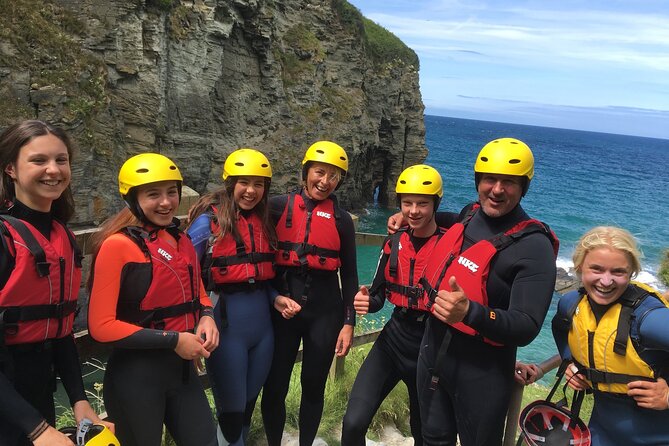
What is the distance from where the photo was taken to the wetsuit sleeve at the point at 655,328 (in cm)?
252

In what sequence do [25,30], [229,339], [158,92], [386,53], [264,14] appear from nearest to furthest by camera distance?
[229,339] < [25,30] < [158,92] < [264,14] < [386,53]

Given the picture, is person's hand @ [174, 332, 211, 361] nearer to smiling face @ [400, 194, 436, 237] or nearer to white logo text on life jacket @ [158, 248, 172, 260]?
white logo text on life jacket @ [158, 248, 172, 260]

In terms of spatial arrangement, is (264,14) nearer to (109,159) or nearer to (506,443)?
(109,159)

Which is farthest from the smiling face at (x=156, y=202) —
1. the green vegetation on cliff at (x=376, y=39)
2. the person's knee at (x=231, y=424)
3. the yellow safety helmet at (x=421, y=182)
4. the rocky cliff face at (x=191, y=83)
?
the green vegetation on cliff at (x=376, y=39)

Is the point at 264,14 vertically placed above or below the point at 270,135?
above

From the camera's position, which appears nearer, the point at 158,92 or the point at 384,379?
the point at 384,379

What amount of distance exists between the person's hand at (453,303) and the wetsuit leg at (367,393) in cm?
132

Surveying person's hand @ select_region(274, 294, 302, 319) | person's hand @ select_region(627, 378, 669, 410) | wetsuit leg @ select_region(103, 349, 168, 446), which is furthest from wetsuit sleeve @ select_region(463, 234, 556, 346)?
wetsuit leg @ select_region(103, 349, 168, 446)

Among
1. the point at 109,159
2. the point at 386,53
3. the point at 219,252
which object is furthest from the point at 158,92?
the point at 386,53

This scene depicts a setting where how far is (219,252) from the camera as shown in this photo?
3805 mm

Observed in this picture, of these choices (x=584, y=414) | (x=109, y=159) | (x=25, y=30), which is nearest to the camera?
(x=584, y=414)

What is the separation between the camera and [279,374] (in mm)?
4070

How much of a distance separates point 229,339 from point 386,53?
45.9m

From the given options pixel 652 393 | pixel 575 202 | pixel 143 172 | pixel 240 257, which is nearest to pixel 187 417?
pixel 240 257
